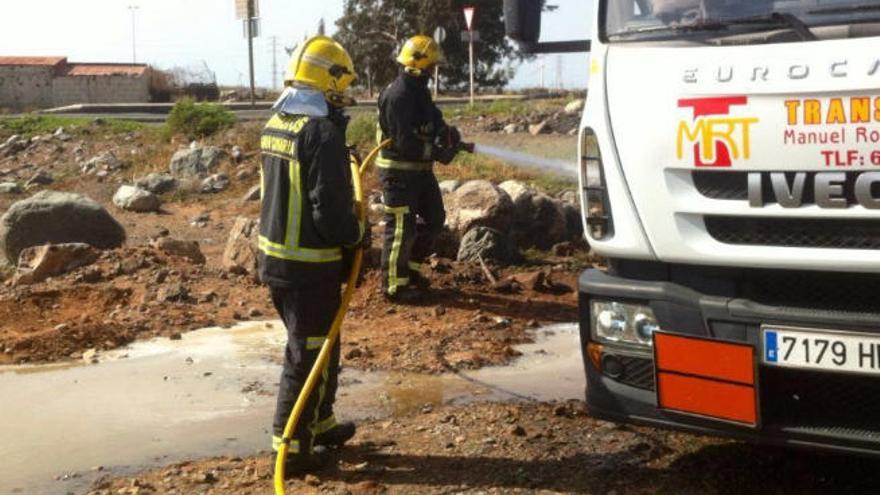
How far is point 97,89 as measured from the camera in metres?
41.2

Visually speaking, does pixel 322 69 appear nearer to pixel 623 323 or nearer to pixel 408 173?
pixel 623 323

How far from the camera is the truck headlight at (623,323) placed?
4301mm

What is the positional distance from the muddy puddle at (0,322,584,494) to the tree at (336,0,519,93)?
35.6m

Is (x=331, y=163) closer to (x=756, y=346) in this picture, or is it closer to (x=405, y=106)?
(x=756, y=346)

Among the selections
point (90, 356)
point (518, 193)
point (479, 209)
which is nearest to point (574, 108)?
point (518, 193)

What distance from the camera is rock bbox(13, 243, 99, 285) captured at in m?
9.17

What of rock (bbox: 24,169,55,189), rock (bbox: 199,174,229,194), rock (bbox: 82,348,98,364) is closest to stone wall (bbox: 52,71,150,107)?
rock (bbox: 24,169,55,189)

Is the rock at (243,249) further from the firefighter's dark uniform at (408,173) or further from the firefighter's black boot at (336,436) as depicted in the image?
the firefighter's black boot at (336,436)

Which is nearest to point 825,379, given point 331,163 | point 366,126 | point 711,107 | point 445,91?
point 711,107

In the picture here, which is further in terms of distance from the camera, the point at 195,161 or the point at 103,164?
the point at 103,164

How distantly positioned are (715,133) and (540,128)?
1582 centimetres

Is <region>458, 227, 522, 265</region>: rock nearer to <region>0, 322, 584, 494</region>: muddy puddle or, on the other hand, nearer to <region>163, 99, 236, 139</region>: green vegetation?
<region>0, 322, 584, 494</region>: muddy puddle

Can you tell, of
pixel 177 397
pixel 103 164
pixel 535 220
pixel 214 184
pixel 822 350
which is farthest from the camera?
pixel 103 164

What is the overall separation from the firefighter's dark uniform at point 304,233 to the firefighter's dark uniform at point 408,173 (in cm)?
325
